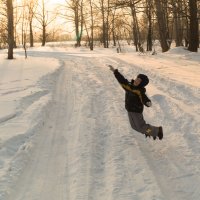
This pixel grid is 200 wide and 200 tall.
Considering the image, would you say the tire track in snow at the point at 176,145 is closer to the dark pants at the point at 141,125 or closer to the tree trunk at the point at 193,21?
the dark pants at the point at 141,125

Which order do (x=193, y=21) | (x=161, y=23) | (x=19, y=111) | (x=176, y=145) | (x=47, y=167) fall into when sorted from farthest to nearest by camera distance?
(x=161, y=23)
(x=193, y=21)
(x=19, y=111)
(x=176, y=145)
(x=47, y=167)

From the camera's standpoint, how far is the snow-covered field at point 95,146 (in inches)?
208

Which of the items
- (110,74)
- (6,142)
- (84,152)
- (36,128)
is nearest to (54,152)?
(84,152)

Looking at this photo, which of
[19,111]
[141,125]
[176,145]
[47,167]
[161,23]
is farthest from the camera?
[161,23]

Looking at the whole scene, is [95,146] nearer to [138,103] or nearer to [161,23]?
[138,103]

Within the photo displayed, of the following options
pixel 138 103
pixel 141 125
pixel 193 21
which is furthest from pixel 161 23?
pixel 141 125

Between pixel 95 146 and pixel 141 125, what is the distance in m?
0.94

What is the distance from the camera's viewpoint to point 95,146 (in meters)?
7.12

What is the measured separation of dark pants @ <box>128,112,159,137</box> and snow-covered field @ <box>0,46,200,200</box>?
0.28m

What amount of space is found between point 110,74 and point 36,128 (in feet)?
29.5

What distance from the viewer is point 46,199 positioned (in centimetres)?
501

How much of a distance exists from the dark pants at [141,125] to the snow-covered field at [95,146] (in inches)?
10.9

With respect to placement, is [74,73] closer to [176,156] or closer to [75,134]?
[75,134]

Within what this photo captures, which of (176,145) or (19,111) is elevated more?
(19,111)
